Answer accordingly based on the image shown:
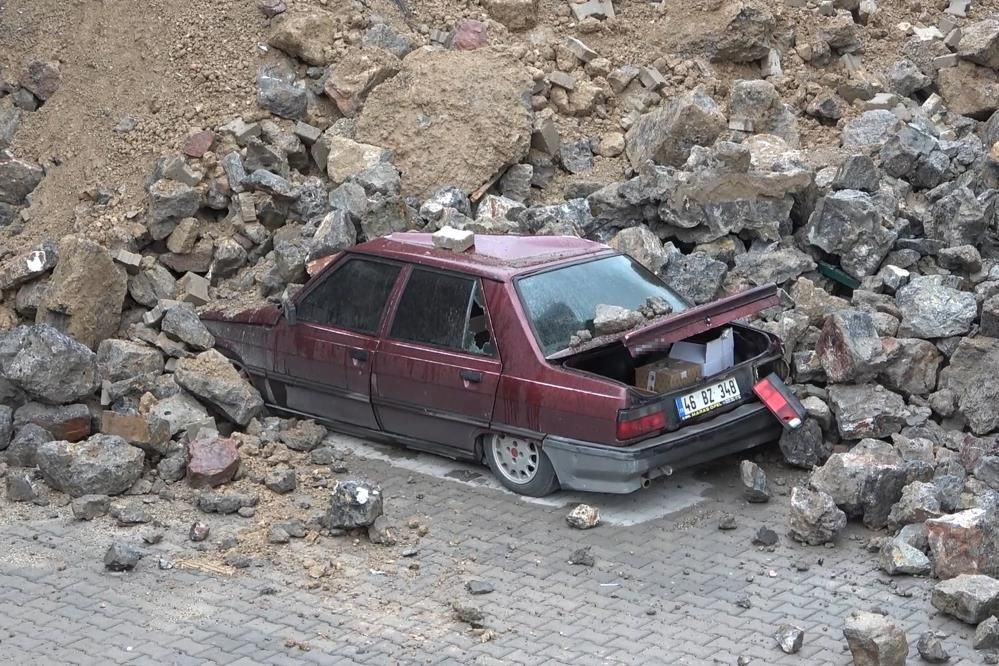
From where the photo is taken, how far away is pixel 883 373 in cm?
859

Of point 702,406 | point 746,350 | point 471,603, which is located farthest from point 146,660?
point 746,350

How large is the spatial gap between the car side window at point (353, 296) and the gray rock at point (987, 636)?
412 centimetres

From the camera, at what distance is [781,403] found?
26.8 ft

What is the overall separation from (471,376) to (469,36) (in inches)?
199

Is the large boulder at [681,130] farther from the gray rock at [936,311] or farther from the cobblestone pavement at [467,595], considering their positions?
the cobblestone pavement at [467,595]

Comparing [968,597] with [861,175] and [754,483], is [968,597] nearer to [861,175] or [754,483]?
[754,483]

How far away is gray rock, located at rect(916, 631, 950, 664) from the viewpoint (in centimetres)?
621

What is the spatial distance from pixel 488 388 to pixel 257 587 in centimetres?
186

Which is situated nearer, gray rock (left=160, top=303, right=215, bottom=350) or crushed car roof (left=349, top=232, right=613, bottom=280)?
crushed car roof (left=349, top=232, right=613, bottom=280)

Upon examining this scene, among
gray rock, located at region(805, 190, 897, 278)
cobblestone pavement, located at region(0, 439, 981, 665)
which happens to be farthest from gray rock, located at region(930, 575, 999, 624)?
gray rock, located at region(805, 190, 897, 278)

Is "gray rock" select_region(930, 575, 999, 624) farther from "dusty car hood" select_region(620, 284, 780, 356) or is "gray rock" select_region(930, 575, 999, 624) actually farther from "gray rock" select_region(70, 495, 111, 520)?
"gray rock" select_region(70, 495, 111, 520)

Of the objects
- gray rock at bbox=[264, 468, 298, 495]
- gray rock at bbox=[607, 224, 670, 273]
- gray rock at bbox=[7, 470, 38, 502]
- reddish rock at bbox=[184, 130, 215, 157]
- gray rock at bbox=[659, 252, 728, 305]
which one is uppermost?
reddish rock at bbox=[184, 130, 215, 157]

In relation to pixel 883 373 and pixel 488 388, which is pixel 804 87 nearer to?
pixel 883 373

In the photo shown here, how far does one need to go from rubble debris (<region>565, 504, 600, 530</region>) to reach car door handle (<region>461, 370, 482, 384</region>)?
0.99 m
